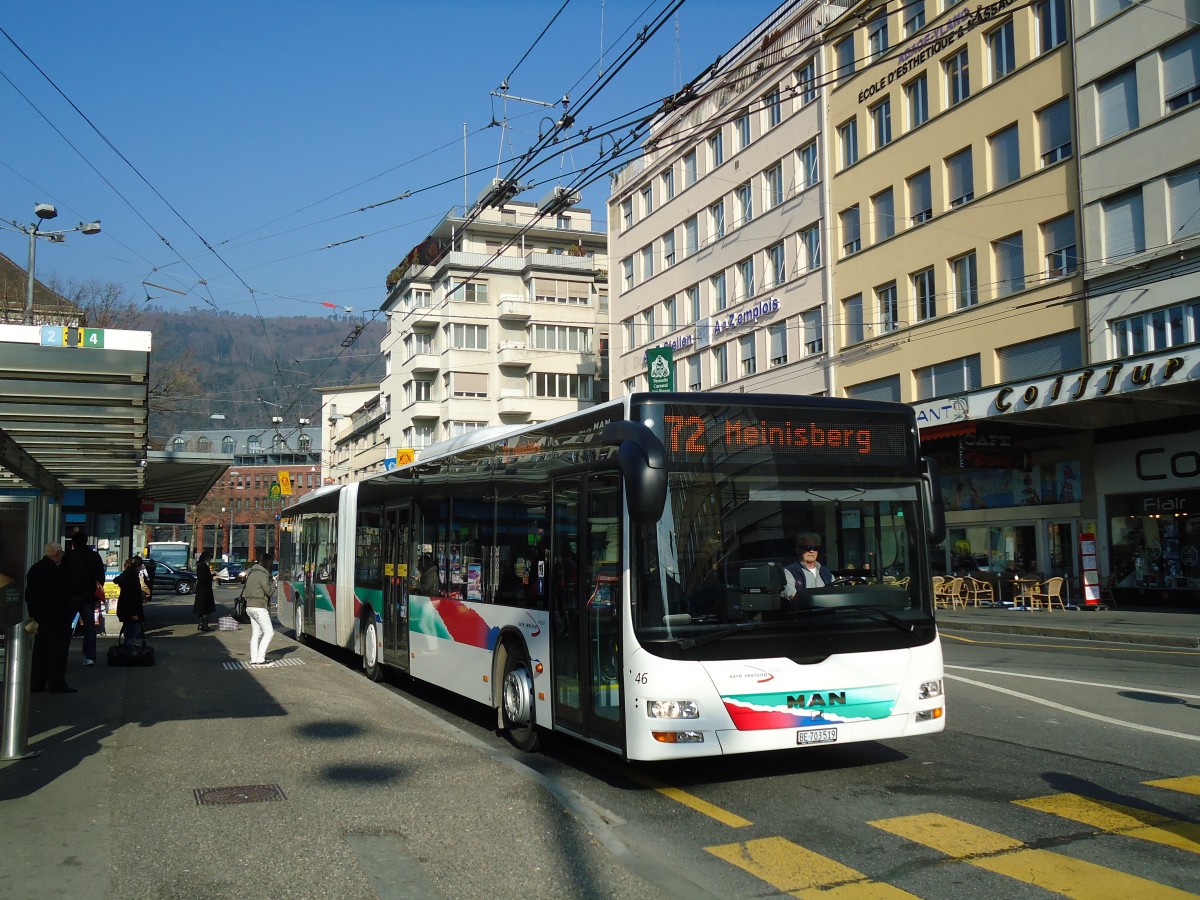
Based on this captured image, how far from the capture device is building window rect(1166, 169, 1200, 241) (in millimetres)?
25062

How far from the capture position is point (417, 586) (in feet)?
42.6

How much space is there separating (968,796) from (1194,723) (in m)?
3.96

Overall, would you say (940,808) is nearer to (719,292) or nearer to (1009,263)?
(1009,263)

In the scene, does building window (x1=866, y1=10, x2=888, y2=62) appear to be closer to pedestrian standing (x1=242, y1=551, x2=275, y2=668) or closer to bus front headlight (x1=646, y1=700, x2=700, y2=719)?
pedestrian standing (x1=242, y1=551, x2=275, y2=668)

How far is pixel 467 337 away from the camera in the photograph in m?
70.9

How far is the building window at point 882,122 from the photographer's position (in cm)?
3628

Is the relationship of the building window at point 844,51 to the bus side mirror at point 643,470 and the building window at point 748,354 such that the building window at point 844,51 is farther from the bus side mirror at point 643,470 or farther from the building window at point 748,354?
the bus side mirror at point 643,470

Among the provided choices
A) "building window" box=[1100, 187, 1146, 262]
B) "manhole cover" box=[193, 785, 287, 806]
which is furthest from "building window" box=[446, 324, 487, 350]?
"manhole cover" box=[193, 785, 287, 806]

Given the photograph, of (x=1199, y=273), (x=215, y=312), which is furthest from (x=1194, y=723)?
(x=215, y=312)

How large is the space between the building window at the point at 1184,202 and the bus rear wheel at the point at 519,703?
21914 mm

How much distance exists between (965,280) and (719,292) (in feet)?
47.5

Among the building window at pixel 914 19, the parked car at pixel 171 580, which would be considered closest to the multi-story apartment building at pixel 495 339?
the parked car at pixel 171 580

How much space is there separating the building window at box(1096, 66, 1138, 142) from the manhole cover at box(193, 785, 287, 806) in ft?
87.2

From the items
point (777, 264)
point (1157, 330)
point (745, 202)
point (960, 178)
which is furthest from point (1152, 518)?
point (745, 202)
